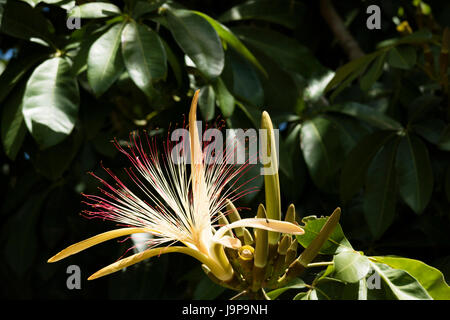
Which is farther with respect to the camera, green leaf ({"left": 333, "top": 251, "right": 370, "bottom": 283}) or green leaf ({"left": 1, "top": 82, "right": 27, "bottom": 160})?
green leaf ({"left": 1, "top": 82, "right": 27, "bottom": 160})

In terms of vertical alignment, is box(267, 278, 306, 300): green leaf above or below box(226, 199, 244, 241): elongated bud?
below

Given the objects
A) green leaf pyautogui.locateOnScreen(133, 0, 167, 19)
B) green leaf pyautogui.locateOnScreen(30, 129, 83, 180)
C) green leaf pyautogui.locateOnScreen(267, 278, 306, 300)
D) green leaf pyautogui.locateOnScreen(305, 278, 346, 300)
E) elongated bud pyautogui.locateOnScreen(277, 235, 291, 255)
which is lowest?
green leaf pyautogui.locateOnScreen(30, 129, 83, 180)

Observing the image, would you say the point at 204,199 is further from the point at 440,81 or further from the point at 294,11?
the point at 294,11

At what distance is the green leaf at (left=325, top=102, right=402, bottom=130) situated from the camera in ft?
5.74

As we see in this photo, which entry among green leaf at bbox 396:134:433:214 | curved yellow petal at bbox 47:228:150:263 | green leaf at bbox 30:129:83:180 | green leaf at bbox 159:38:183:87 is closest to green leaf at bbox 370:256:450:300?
curved yellow petal at bbox 47:228:150:263

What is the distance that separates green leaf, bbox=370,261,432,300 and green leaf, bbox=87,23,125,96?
809mm

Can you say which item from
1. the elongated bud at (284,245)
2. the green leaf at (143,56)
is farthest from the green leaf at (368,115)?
the elongated bud at (284,245)

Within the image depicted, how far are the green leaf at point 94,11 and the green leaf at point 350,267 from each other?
93cm

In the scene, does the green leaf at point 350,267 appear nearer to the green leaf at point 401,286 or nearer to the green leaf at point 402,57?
the green leaf at point 401,286

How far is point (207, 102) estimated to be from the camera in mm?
1700

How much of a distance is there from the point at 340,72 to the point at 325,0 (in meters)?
0.68

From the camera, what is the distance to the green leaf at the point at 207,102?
1683mm

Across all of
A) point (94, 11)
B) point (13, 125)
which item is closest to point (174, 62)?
point (94, 11)

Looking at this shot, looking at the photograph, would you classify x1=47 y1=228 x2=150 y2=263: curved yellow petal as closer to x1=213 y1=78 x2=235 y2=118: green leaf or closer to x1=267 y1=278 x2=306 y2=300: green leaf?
x1=267 y1=278 x2=306 y2=300: green leaf
